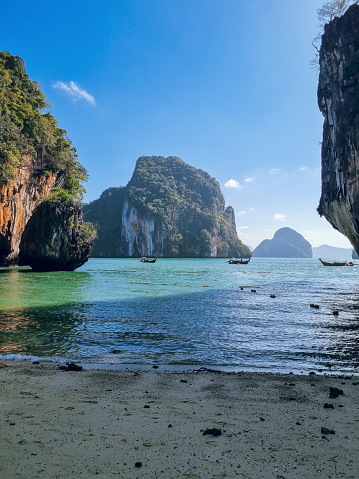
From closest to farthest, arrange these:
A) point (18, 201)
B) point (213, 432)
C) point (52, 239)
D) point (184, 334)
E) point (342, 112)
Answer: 1. point (213, 432)
2. point (184, 334)
3. point (342, 112)
4. point (18, 201)
5. point (52, 239)

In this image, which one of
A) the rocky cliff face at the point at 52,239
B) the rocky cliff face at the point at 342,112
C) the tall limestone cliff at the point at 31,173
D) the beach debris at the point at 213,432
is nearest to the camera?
the beach debris at the point at 213,432

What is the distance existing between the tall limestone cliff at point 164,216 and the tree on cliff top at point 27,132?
8191cm

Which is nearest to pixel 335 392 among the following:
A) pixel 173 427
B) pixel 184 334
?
pixel 173 427

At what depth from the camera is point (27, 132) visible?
29.0 meters

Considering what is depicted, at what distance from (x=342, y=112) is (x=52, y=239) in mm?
32979

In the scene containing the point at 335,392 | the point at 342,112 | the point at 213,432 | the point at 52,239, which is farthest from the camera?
the point at 52,239

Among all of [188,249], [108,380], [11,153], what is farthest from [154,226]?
[108,380]

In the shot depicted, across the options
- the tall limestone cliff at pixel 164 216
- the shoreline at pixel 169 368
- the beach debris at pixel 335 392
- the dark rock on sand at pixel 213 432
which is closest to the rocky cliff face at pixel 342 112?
the shoreline at pixel 169 368

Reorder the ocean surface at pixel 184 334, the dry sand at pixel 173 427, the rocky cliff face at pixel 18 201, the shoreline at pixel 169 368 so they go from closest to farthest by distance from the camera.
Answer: the dry sand at pixel 173 427
the shoreline at pixel 169 368
the ocean surface at pixel 184 334
the rocky cliff face at pixel 18 201

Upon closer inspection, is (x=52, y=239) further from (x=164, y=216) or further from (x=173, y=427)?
(x=164, y=216)

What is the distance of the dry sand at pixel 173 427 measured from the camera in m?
2.39

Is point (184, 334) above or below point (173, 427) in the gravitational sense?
below

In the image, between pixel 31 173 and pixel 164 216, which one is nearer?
pixel 31 173

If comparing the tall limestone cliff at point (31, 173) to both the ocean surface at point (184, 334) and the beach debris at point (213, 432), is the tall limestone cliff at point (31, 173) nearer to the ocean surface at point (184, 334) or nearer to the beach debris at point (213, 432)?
the ocean surface at point (184, 334)
